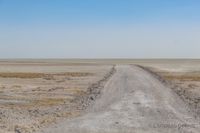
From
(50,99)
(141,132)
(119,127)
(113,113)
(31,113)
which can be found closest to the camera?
(141,132)

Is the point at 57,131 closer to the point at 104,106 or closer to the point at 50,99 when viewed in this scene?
the point at 104,106

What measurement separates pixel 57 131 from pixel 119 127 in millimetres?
2794

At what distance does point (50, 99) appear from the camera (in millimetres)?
32969

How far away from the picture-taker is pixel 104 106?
2588 centimetres

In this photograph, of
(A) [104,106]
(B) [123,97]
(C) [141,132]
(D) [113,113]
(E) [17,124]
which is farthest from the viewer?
(B) [123,97]

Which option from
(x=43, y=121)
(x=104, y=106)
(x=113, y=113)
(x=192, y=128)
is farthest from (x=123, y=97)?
(x=192, y=128)

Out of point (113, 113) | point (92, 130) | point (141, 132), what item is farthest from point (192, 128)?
point (113, 113)

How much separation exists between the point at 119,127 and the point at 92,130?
1379 mm

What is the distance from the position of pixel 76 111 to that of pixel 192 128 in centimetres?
894

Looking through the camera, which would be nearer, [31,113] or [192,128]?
[192,128]

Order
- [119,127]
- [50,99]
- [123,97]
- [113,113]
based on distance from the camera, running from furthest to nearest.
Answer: [50,99] < [123,97] < [113,113] < [119,127]

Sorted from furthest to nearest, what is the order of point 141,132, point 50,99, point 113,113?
1. point 50,99
2. point 113,113
3. point 141,132

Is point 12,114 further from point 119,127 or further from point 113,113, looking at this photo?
point 119,127

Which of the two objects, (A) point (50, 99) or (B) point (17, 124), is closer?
(B) point (17, 124)
